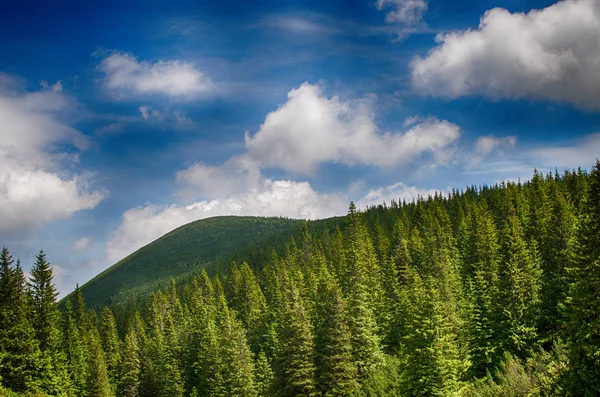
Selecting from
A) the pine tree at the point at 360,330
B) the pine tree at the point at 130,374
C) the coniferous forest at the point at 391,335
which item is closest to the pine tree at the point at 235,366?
the coniferous forest at the point at 391,335

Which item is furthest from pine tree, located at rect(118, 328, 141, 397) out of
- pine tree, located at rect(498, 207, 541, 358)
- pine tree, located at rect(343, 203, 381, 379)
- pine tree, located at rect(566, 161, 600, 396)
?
pine tree, located at rect(566, 161, 600, 396)

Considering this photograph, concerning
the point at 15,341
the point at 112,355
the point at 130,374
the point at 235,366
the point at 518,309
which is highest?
the point at 15,341

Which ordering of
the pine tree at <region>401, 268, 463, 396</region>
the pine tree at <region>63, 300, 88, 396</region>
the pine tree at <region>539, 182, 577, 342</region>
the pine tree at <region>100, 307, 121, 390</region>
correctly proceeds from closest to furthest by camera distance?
the pine tree at <region>401, 268, 463, 396</region>, the pine tree at <region>539, 182, 577, 342</region>, the pine tree at <region>63, 300, 88, 396</region>, the pine tree at <region>100, 307, 121, 390</region>

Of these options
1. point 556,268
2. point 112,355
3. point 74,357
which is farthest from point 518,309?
point 112,355

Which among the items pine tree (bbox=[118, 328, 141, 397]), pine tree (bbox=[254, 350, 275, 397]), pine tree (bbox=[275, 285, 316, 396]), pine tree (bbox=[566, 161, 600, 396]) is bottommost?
pine tree (bbox=[118, 328, 141, 397])

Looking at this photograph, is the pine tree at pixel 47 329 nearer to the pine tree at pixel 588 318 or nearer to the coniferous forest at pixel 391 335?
the coniferous forest at pixel 391 335

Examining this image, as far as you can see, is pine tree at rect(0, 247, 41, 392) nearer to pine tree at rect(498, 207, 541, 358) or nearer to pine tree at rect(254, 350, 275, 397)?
pine tree at rect(254, 350, 275, 397)

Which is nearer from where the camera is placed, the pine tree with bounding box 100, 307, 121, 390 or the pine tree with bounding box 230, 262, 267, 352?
the pine tree with bounding box 230, 262, 267, 352

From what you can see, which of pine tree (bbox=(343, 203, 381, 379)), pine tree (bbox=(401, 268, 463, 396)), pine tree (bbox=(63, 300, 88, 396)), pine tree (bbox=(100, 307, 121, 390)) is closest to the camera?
pine tree (bbox=(401, 268, 463, 396))

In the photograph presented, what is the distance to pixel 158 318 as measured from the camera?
341 ft

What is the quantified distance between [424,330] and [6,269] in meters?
45.0

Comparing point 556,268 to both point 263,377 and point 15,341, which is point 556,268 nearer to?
point 263,377

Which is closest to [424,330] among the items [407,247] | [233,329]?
[233,329]

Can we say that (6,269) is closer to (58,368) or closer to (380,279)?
(58,368)
